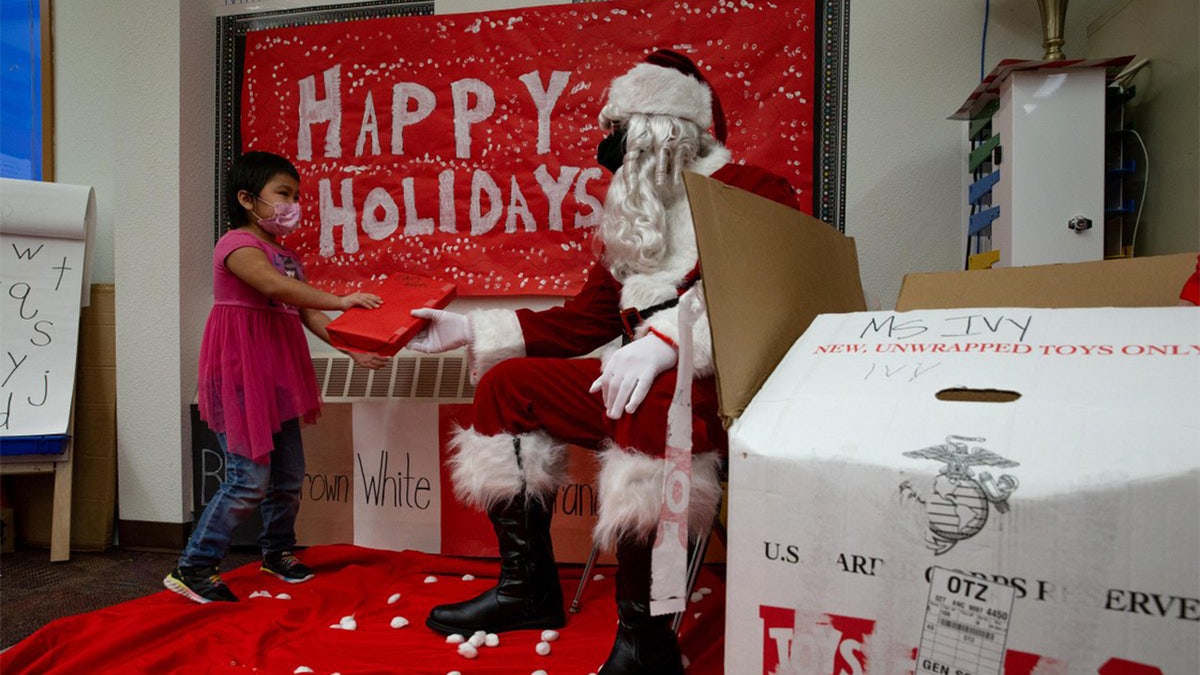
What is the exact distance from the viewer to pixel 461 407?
2061mm

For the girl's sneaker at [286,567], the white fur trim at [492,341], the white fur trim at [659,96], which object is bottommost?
the girl's sneaker at [286,567]

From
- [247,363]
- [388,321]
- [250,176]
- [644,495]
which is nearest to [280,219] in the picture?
[250,176]

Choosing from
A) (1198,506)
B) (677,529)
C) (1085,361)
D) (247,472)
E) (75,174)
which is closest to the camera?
(1198,506)

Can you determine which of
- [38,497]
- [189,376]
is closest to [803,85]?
[189,376]

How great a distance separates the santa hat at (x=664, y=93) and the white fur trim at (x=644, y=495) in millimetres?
740

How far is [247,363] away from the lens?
1.74 m

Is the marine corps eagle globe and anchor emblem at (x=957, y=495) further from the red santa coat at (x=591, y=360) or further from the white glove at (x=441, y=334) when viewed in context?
the white glove at (x=441, y=334)

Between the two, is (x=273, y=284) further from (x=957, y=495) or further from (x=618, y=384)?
(x=957, y=495)

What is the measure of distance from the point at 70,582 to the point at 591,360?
5.09ft

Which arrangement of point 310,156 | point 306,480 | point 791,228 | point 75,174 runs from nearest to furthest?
point 791,228 → point 306,480 → point 310,156 → point 75,174

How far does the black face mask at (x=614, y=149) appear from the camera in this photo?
1.56 meters

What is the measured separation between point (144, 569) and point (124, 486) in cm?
34

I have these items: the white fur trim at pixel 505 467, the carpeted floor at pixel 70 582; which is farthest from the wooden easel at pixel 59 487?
the white fur trim at pixel 505 467

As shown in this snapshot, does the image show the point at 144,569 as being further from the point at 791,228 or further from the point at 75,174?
the point at 791,228
